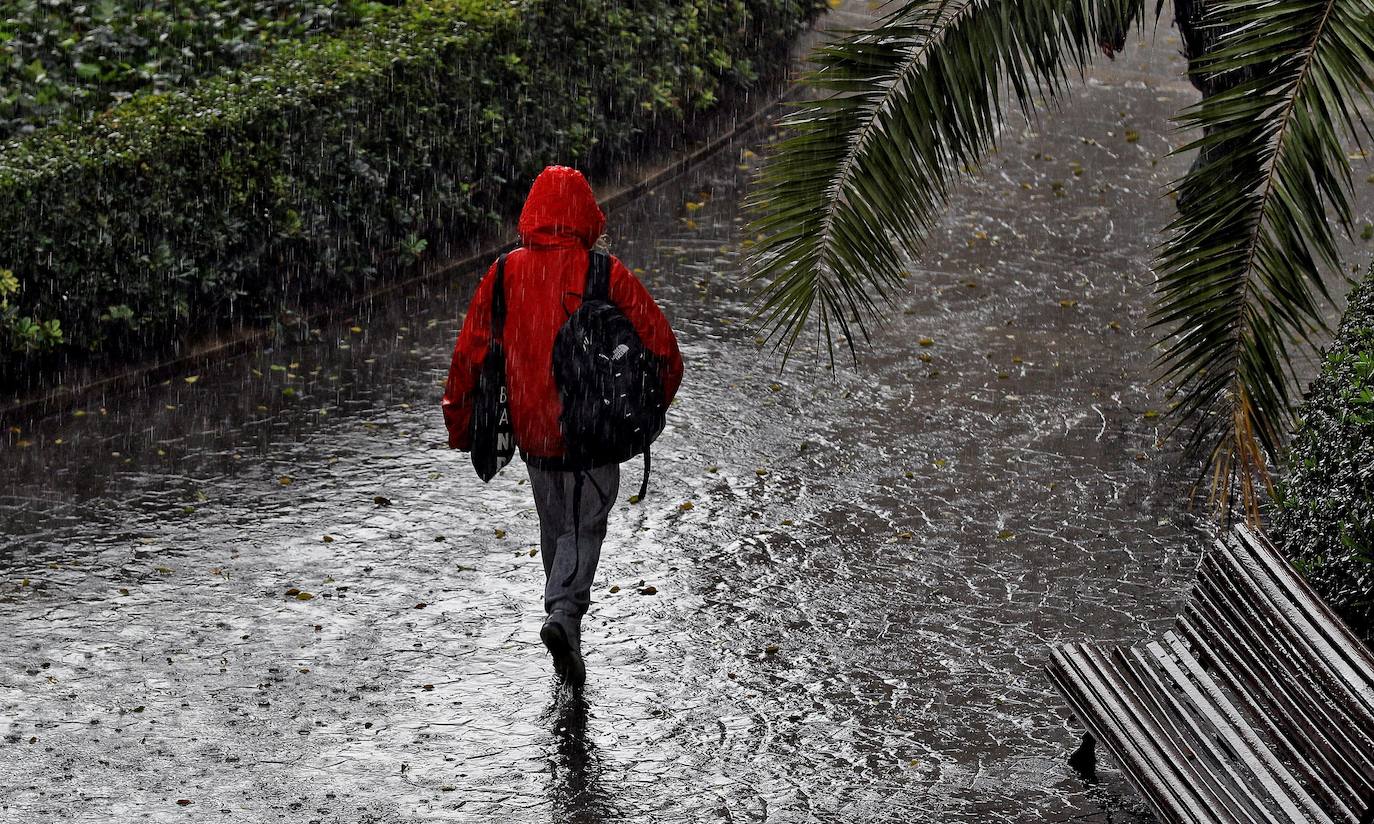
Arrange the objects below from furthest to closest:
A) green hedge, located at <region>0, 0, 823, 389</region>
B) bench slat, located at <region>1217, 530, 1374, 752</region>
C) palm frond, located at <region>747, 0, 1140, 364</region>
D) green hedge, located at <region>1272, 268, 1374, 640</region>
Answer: green hedge, located at <region>0, 0, 823, 389</region>, palm frond, located at <region>747, 0, 1140, 364</region>, green hedge, located at <region>1272, 268, 1374, 640</region>, bench slat, located at <region>1217, 530, 1374, 752</region>

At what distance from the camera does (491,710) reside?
5.98 metres

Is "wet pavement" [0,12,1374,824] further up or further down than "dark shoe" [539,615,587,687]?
further down

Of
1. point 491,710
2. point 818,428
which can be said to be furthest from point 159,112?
point 491,710

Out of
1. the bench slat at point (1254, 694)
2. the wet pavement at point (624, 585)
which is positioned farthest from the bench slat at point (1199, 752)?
the wet pavement at point (624, 585)

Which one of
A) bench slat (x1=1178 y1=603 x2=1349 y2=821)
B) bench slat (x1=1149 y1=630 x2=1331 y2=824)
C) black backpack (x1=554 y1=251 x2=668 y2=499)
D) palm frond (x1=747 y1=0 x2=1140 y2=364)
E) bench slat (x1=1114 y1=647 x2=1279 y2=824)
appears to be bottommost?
bench slat (x1=1114 y1=647 x2=1279 y2=824)

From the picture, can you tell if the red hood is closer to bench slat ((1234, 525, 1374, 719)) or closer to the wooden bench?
the wooden bench

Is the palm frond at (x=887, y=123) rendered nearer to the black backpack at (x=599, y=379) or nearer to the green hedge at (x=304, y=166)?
the black backpack at (x=599, y=379)

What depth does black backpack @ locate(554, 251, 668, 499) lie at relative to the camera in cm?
572

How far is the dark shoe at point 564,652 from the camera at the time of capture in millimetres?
5914

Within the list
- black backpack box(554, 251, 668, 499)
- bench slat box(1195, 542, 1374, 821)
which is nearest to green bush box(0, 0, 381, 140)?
black backpack box(554, 251, 668, 499)

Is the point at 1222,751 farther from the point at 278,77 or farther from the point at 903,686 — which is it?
the point at 278,77

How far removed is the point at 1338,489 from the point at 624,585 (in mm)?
2835

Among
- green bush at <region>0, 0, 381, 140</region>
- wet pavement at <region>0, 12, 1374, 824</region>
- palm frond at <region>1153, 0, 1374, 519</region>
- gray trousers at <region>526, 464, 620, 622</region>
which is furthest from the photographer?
green bush at <region>0, 0, 381, 140</region>

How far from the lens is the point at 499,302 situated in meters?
5.85
